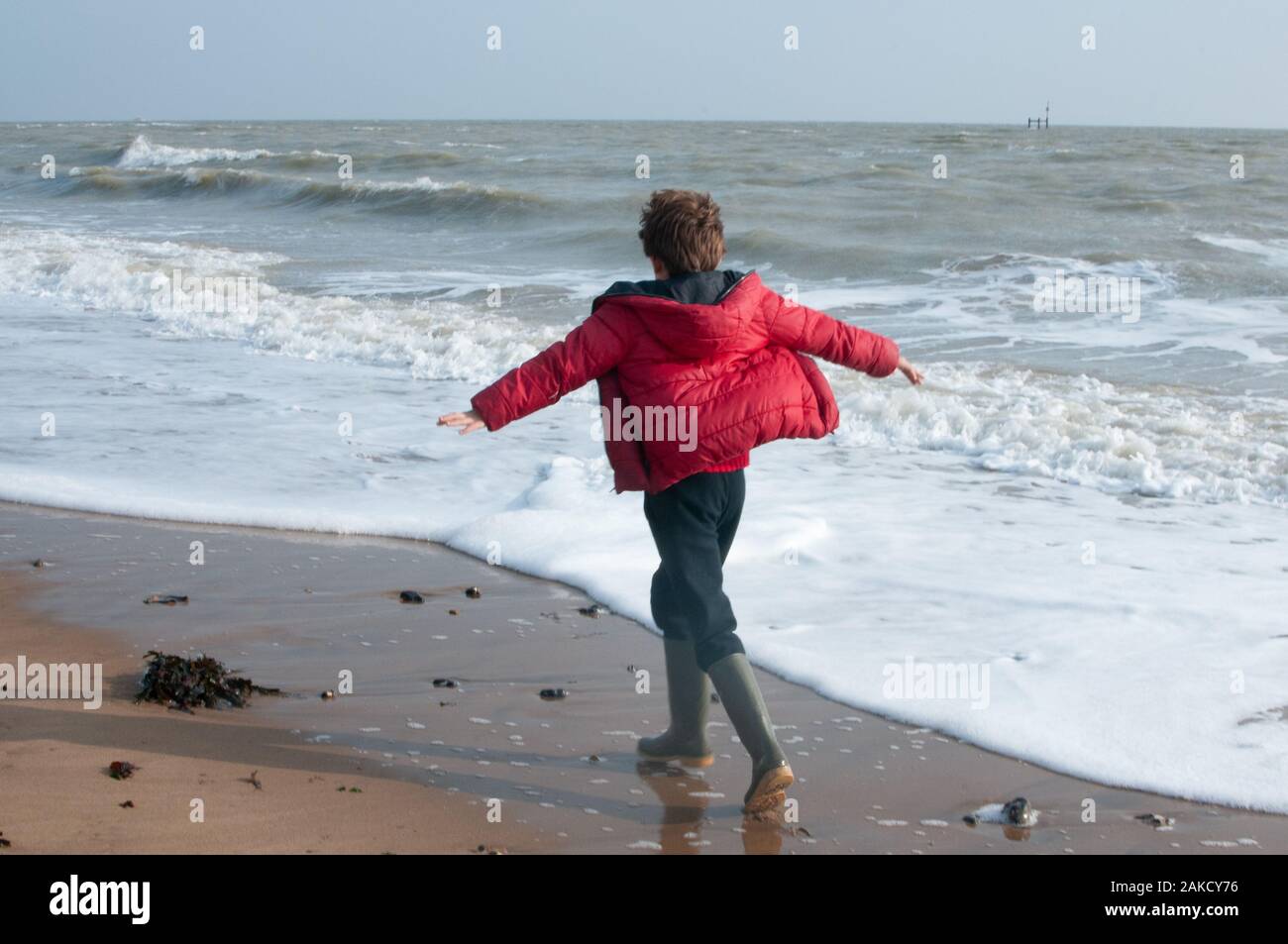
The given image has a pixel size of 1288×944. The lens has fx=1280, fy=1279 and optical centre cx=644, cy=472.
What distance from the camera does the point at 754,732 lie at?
3.29 meters

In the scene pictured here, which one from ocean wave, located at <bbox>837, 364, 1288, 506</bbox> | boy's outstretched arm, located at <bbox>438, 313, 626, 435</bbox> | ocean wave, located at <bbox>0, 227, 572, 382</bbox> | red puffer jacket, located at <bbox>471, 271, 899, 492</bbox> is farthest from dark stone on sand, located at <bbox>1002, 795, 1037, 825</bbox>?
ocean wave, located at <bbox>0, 227, 572, 382</bbox>

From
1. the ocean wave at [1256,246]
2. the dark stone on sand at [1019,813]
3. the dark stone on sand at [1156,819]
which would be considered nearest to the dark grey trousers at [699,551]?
the dark stone on sand at [1019,813]

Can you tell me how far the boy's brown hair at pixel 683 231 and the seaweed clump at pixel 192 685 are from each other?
189cm

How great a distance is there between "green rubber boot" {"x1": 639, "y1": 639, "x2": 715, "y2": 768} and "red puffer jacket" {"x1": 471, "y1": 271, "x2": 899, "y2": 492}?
541 mm

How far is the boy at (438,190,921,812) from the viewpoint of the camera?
3232 mm

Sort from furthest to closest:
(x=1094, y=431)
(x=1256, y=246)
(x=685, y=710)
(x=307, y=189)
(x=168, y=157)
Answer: (x=168, y=157) → (x=307, y=189) → (x=1256, y=246) → (x=1094, y=431) → (x=685, y=710)

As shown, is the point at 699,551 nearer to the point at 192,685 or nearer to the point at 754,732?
the point at 754,732

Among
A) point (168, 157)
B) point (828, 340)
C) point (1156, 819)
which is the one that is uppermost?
point (168, 157)

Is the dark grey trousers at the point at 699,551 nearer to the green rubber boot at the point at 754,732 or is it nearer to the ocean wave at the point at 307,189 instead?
the green rubber boot at the point at 754,732

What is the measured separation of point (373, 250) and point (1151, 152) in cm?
2676

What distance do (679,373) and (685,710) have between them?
0.98 metres

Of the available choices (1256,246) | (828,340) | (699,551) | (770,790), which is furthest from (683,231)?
(1256,246)

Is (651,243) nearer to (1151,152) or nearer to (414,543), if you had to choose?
(414,543)
